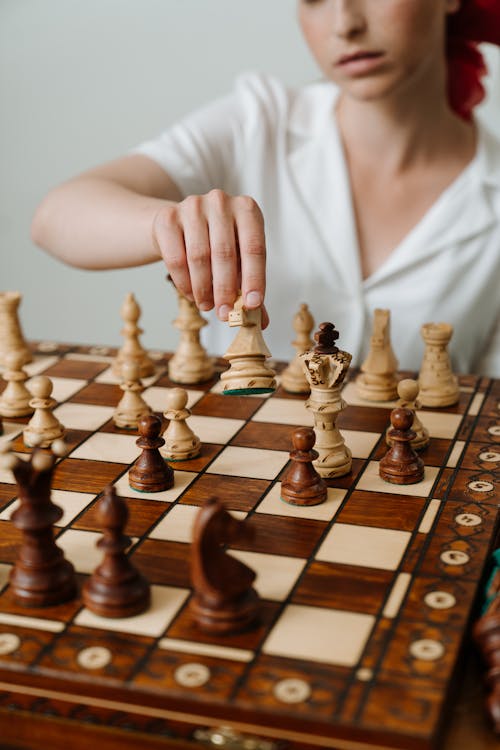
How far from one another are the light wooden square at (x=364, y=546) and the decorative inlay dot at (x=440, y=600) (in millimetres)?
78

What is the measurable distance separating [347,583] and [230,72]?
2.71m

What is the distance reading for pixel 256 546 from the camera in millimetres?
1233

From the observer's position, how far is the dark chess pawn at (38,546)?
1108 mm

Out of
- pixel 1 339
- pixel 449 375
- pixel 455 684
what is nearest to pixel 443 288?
pixel 449 375

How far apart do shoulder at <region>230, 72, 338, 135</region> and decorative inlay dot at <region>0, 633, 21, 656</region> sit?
70.2 inches

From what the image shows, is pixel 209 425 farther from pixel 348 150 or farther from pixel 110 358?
pixel 348 150

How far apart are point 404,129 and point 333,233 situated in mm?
330

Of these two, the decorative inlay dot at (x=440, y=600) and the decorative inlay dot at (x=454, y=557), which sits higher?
the decorative inlay dot at (x=440, y=600)

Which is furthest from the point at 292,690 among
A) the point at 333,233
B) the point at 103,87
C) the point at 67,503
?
the point at 103,87

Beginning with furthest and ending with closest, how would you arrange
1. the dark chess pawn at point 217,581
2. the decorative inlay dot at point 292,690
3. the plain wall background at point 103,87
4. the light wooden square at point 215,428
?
the plain wall background at point 103,87 < the light wooden square at point 215,428 < the dark chess pawn at point 217,581 < the decorative inlay dot at point 292,690

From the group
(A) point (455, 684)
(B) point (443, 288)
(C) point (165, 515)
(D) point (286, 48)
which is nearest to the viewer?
(A) point (455, 684)

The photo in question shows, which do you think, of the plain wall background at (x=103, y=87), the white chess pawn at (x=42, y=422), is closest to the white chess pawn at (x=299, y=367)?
the white chess pawn at (x=42, y=422)

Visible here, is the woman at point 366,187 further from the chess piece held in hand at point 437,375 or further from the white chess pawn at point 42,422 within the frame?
the white chess pawn at point 42,422

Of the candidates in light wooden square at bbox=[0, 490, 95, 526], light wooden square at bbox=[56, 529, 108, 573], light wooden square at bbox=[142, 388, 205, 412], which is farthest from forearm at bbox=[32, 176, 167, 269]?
light wooden square at bbox=[56, 529, 108, 573]
